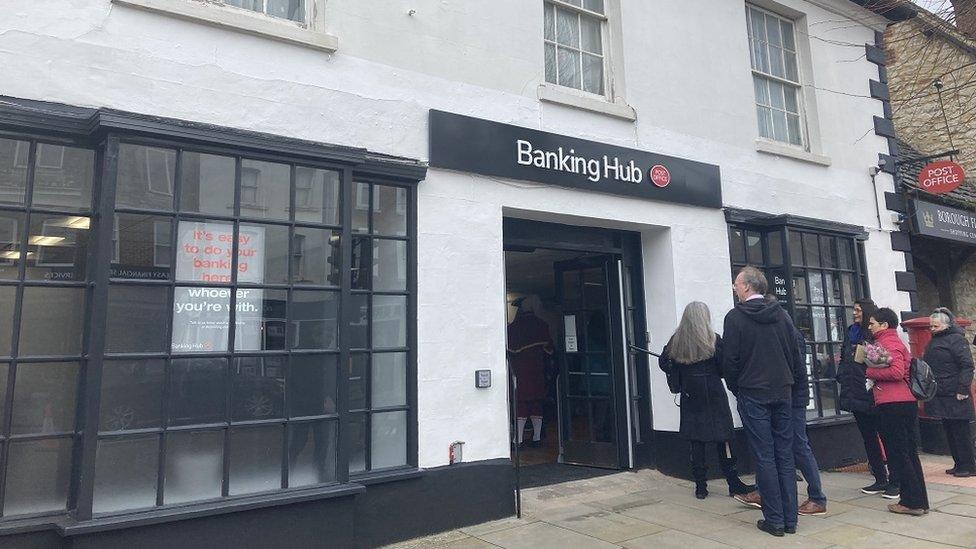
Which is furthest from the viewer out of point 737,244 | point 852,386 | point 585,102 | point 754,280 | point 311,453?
point 737,244

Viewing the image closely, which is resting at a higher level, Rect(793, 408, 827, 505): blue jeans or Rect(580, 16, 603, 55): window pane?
Rect(580, 16, 603, 55): window pane

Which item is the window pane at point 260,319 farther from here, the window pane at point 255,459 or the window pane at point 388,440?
the window pane at point 388,440

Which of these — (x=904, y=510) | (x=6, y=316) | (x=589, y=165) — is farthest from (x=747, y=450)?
(x=6, y=316)

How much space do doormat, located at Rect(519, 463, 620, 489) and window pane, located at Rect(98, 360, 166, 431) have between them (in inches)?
143

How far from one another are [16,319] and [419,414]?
9.10ft

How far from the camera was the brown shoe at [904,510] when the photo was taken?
210 inches

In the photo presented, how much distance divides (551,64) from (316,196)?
124 inches

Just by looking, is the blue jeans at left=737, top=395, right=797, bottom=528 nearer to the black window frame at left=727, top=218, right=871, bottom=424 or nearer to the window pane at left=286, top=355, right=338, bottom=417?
the black window frame at left=727, top=218, right=871, bottom=424

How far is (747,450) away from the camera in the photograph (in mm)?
7035

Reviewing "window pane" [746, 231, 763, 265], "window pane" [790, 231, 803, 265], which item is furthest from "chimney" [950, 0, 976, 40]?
"window pane" [746, 231, 763, 265]

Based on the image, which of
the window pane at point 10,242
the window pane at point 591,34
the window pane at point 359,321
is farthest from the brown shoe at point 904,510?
the window pane at point 10,242

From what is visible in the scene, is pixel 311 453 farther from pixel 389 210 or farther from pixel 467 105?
pixel 467 105

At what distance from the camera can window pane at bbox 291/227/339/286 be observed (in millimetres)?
4645

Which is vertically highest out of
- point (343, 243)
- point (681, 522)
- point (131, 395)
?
point (343, 243)
